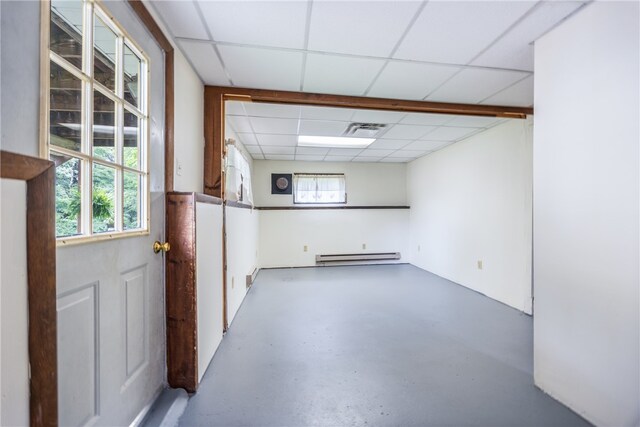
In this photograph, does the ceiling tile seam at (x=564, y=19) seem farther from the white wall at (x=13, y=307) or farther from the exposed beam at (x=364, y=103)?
the white wall at (x=13, y=307)

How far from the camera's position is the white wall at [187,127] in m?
1.72

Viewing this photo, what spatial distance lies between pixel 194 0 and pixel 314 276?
3.89 meters

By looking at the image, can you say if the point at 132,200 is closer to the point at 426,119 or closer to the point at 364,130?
the point at 364,130

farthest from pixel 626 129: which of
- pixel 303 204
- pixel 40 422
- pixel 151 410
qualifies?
pixel 303 204

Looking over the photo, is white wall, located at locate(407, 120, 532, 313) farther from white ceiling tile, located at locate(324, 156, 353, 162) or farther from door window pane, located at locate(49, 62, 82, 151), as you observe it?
door window pane, located at locate(49, 62, 82, 151)

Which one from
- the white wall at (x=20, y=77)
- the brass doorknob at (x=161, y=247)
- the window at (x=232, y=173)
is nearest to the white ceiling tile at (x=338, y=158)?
the window at (x=232, y=173)

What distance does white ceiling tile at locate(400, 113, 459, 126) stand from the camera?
2.87 metres

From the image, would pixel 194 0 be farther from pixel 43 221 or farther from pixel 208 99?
pixel 43 221

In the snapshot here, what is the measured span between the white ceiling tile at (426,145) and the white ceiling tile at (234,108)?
8.46 ft

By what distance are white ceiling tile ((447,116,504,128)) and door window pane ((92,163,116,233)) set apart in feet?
10.5

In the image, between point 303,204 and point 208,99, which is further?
point 303,204

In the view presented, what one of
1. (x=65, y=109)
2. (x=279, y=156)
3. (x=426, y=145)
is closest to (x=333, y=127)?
(x=426, y=145)

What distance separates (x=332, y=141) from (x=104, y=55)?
302cm

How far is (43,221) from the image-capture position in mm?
619
